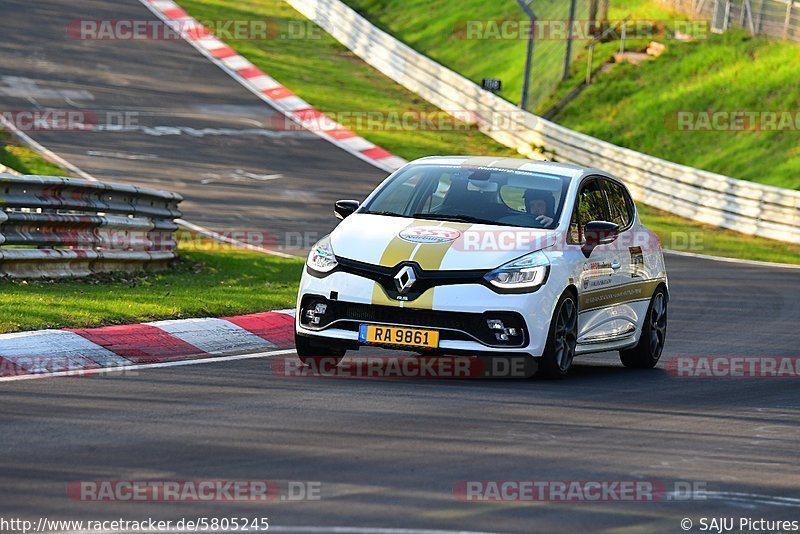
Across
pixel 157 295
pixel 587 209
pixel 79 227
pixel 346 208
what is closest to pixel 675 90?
pixel 79 227

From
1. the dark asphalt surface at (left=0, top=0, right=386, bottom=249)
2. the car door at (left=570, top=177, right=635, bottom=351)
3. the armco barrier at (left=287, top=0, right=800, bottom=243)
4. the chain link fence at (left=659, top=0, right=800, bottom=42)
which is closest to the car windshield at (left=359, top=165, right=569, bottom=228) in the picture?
the car door at (left=570, top=177, right=635, bottom=351)

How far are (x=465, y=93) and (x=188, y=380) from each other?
2829cm

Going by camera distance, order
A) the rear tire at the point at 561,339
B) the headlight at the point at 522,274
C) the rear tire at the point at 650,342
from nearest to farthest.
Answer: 1. the headlight at the point at 522,274
2. the rear tire at the point at 561,339
3. the rear tire at the point at 650,342

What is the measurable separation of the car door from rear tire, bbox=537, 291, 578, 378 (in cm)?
22

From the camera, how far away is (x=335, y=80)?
39.5m

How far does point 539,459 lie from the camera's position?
7719mm

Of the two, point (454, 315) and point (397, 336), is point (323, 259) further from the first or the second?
point (454, 315)

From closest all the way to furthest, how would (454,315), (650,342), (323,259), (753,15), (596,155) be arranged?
1. (454,315)
2. (323,259)
3. (650,342)
4. (596,155)
5. (753,15)

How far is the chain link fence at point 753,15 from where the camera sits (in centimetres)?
3775

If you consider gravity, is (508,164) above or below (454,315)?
above

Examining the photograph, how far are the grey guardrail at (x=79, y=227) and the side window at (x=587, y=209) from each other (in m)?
A: 5.28

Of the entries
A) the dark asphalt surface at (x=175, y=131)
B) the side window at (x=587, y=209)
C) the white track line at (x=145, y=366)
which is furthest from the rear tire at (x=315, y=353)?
the dark asphalt surface at (x=175, y=131)

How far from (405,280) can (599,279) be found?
1.99 metres

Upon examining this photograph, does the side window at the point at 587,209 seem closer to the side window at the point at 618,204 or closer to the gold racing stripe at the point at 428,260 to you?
the side window at the point at 618,204
